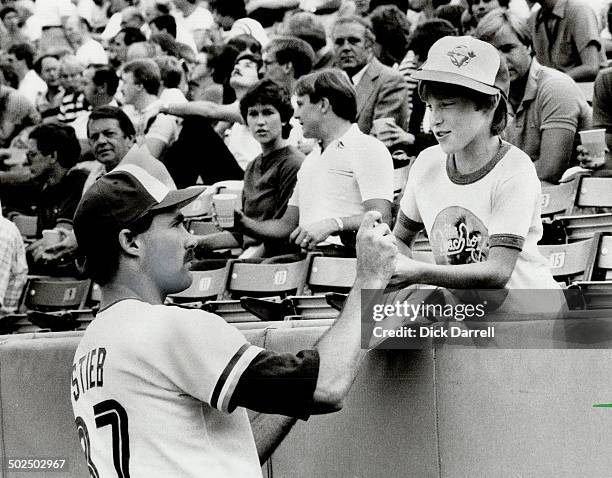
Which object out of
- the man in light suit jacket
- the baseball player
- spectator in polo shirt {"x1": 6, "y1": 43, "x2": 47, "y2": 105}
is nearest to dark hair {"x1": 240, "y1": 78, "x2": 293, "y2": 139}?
the man in light suit jacket

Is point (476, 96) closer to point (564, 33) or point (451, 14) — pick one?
point (564, 33)

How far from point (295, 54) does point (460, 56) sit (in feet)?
15.7

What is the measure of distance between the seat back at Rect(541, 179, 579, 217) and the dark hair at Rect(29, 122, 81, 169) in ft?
13.1

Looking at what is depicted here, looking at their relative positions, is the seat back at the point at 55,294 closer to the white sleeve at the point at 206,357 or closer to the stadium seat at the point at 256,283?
the stadium seat at the point at 256,283

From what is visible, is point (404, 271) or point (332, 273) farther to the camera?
point (332, 273)

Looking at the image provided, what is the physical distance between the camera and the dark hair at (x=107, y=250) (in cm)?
286

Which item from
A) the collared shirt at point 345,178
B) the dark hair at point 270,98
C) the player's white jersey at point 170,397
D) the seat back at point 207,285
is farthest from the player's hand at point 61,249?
the player's white jersey at point 170,397

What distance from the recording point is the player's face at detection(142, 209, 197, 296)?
2.89 meters

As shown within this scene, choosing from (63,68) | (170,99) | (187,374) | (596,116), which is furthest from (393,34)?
(187,374)

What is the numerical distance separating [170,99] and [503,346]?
6603 mm

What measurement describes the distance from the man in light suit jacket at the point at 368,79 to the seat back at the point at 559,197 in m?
1.27

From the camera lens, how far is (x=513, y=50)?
584 cm

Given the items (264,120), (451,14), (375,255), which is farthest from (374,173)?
(451,14)

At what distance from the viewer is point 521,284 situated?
326 centimetres
